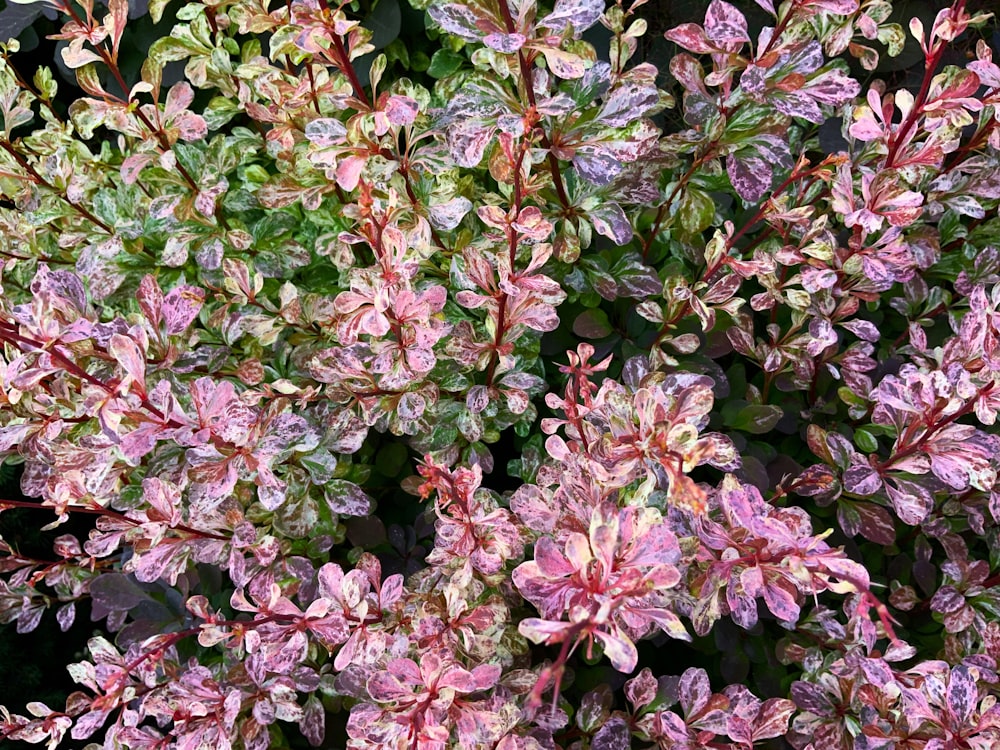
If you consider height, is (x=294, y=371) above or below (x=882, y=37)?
below

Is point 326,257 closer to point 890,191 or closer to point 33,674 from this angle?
point 890,191

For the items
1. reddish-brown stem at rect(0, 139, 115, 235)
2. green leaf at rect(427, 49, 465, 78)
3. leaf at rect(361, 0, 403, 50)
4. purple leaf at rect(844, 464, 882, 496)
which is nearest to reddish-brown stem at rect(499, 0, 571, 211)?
green leaf at rect(427, 49, 465, 78)

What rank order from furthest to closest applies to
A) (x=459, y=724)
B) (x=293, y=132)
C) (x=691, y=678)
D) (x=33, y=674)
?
(x=33, y=674) < (x=293, y=132) < (x=691, y=678) < (x=459, y=724)

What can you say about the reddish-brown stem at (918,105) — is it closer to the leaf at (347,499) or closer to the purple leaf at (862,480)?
the purple leaf at (862,480)

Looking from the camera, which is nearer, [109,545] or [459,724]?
[459,724]

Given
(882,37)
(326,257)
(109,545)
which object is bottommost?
(109,545)

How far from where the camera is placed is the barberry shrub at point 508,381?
931mm

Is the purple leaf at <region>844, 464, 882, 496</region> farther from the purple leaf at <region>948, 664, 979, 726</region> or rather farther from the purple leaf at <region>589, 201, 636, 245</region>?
the purple leaf at <region>589, 201, 636, 245</region>

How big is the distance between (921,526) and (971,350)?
33 cm

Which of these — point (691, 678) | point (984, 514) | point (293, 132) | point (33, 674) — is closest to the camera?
point (691, 678)

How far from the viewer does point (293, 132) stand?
1.15m

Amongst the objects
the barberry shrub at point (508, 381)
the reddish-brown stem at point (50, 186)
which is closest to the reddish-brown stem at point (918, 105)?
the barberry shrub at point (508, 381)

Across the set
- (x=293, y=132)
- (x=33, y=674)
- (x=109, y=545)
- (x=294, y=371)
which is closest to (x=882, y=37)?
(x=293, y=132)

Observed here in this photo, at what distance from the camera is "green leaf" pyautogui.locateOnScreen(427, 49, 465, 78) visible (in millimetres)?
1294
